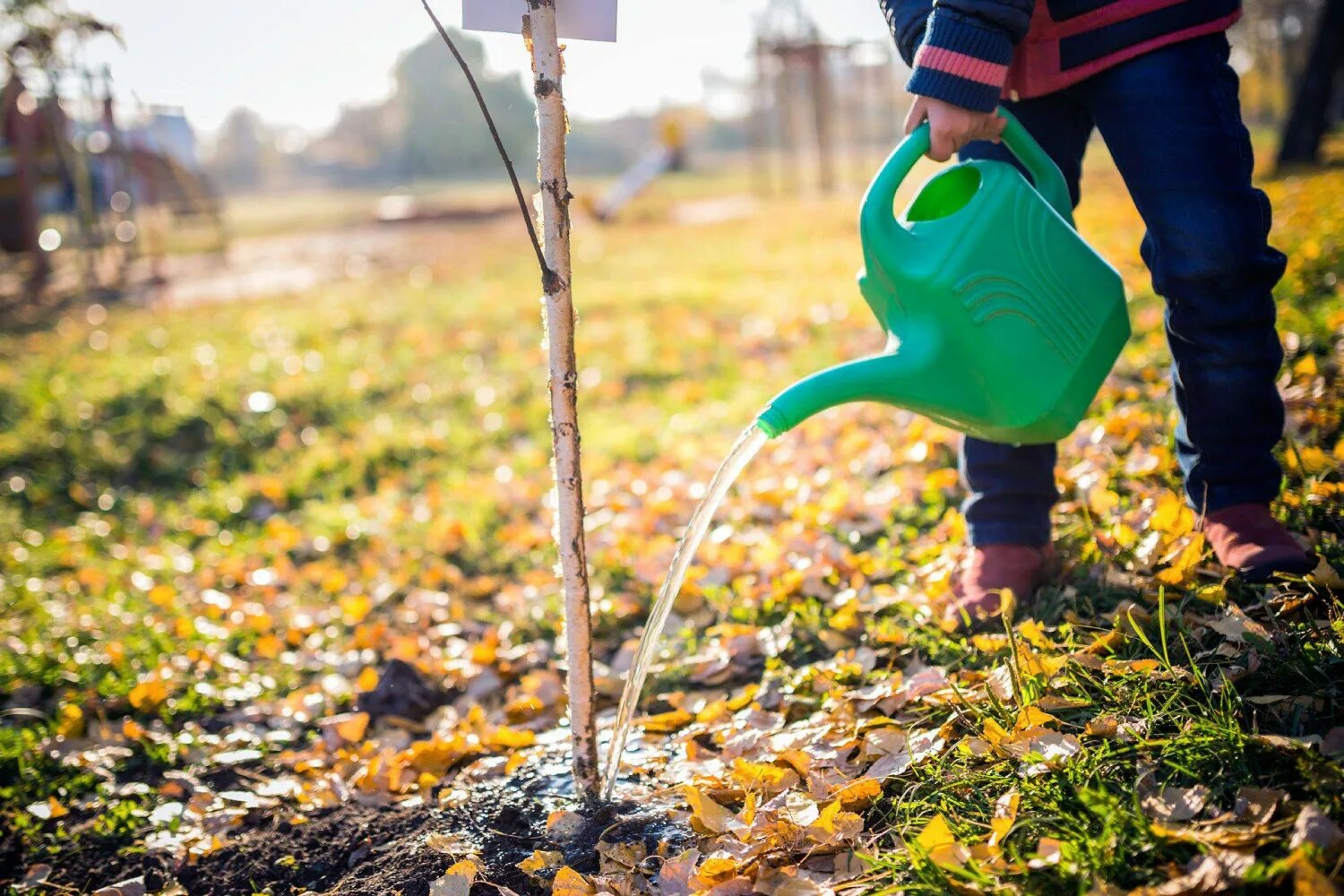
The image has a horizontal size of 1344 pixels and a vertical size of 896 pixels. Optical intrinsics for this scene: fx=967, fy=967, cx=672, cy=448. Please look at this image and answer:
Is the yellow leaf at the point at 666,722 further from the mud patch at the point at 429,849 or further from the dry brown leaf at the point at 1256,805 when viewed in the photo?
the dry brown leaf at the point at 1256,805

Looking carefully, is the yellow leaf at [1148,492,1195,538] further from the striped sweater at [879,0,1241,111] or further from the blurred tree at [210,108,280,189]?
the blurred tree at [210,108,280,189]

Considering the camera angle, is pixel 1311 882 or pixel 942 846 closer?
pixel 1311 882

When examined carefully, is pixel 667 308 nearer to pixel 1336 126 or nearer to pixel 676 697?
pixel 676 697

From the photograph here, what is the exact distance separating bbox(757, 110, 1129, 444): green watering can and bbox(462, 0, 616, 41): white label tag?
1.62 feet

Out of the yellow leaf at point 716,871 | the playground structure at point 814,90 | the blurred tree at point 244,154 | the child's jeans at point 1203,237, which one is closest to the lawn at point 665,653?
the yellow leaf at point 716,871

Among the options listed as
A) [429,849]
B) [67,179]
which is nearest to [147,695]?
[429,849]

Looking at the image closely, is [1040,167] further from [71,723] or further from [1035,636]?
[71,723]

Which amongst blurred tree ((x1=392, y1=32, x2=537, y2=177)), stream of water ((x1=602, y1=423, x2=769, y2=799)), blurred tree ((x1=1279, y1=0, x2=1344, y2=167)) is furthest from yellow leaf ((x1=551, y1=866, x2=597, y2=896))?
blurred tree ((x1=392, y1=32, x2=537, y2=177))

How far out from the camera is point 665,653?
2.23 metres

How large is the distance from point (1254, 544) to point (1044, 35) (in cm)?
95

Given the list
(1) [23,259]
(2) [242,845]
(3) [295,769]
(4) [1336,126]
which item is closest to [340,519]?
(3) [295,769]

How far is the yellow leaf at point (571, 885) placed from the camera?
1.38 metres

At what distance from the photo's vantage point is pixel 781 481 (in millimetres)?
3066

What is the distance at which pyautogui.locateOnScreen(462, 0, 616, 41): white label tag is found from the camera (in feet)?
4.74
